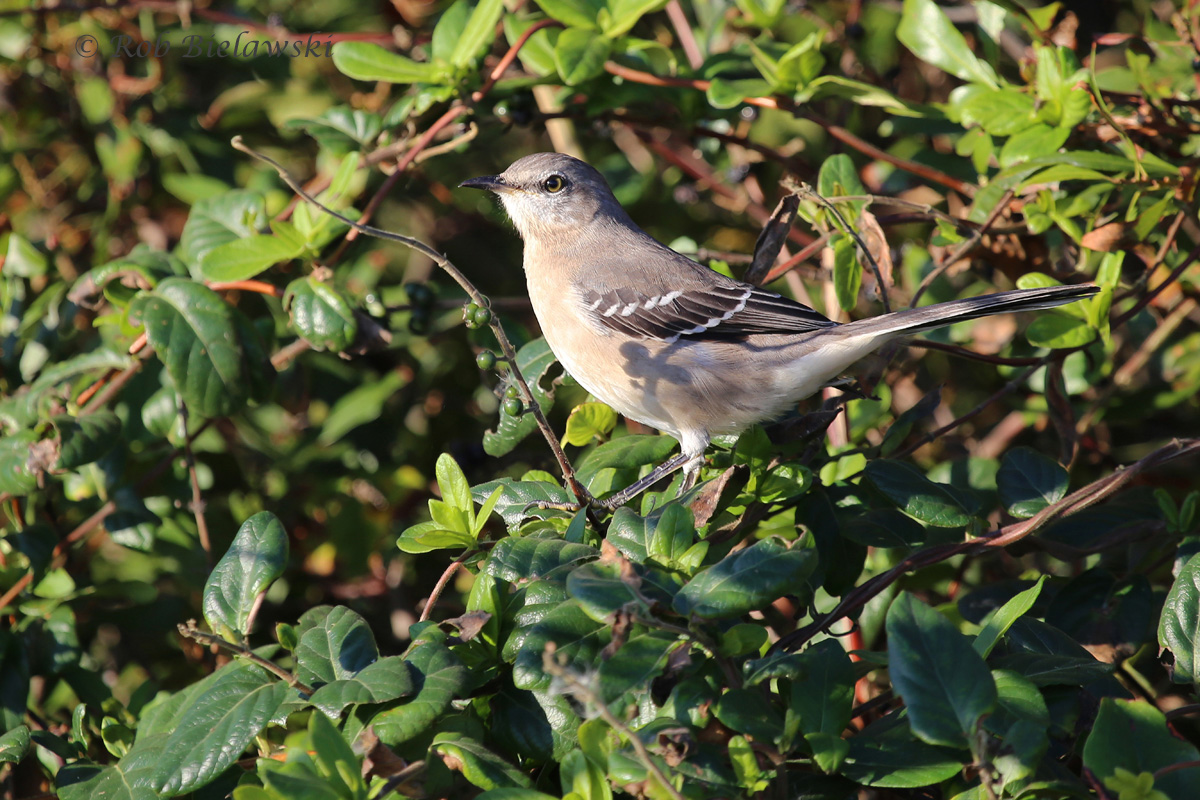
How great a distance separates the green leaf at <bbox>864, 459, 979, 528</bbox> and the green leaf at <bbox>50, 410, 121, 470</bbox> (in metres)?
2.60

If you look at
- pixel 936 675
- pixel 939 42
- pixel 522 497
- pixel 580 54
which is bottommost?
pixel 522 497

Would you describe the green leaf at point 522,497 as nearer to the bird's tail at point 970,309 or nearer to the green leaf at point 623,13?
the bird's tail at point 970,309

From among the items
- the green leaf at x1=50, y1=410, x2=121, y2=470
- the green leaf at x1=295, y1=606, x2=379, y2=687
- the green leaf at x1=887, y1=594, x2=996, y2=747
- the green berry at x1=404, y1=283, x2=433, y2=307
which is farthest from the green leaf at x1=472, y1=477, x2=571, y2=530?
the green leaf at x1=50, y1=410, x2=121, y2=470

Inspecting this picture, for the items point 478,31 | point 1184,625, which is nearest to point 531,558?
point 1184,625

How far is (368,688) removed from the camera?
1.87m

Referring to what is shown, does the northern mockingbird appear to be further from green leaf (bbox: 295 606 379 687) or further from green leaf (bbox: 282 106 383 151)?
green leaf (bbox: 295 606 379 687)

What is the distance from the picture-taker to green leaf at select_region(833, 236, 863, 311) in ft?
9.68

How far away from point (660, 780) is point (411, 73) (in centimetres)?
285

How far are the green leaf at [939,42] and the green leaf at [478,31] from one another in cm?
159

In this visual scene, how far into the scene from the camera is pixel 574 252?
4.30 m

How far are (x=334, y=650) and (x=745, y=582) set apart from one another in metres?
0.99

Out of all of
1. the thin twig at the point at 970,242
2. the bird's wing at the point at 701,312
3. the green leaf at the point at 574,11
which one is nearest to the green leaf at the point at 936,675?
the thin twig at the point at 970,242

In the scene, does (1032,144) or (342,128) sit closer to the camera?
(1032,144)

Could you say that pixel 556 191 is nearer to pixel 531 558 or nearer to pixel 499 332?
pixel 499 332
